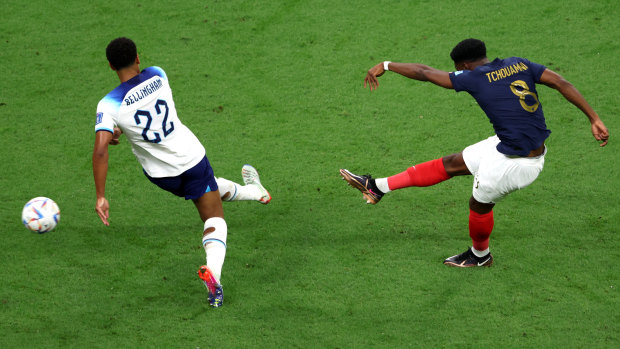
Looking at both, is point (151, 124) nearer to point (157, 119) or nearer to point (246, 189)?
point (157, 119)

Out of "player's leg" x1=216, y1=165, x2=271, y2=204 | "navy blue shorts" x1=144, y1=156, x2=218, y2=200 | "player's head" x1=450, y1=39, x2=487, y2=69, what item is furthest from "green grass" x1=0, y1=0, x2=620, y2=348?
"player's head" x1=450, y1=39, x2=487, y2=69

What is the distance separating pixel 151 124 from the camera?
525 centimetres

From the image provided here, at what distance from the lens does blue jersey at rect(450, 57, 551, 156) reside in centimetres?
529

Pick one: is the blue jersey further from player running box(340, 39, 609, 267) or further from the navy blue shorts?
the navy blue shorts

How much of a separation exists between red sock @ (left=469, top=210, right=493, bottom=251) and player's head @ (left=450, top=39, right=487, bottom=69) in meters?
1.16

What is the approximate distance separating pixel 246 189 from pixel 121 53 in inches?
71.8

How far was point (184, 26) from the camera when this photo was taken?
9516mm

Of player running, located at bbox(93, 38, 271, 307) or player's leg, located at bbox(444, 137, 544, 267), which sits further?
player's leg, located at bbox(444, 137, 544, 267)

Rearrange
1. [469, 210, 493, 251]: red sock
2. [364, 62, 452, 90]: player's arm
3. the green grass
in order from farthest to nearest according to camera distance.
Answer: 1. [469, 210, 493, 251]: red sock
2. [364, 62, 452, 90]: player's arm
3. the green grass

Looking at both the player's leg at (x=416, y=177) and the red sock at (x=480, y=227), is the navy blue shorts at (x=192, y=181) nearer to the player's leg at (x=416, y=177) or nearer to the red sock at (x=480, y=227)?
the player's leg at (x=416, y=177)

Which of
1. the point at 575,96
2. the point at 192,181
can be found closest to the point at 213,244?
the point at 192,181

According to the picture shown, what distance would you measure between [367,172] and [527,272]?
1.95 metres

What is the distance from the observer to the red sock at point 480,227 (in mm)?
5547

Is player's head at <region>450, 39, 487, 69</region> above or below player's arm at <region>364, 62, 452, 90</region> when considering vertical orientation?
above
